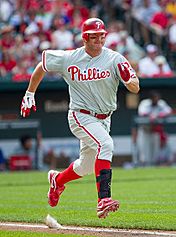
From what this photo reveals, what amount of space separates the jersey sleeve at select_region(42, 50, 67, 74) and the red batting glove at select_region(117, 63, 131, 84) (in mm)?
606

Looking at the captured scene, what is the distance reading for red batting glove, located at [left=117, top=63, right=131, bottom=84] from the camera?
25.1 ft

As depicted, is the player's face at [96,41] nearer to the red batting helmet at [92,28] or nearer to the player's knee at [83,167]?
the red batting helmet at [92,28]

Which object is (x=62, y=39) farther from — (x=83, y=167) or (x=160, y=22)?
(x=83, y=167)

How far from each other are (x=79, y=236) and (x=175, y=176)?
25.6 feet

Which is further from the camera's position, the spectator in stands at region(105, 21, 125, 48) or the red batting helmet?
the spectator in stands at region(105, 21, 125, 48)

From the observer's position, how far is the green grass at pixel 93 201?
26.3 ft

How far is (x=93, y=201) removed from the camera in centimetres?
1024

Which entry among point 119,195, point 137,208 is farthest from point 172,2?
point 137,208

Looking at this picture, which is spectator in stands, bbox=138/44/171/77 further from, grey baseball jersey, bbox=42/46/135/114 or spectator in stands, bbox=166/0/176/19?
grey baseball jersey, bbox=42/46/135/114

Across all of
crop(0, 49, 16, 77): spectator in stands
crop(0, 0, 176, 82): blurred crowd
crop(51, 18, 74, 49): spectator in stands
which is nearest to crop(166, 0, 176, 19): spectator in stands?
crop(0, 0, 176, 82): blurred crowd

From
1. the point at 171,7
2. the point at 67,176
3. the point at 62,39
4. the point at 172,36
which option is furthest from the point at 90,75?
the point at 171,7

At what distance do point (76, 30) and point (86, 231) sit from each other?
13055 mm

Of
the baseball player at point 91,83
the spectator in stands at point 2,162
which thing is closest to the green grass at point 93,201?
the baseball player at point 91,83

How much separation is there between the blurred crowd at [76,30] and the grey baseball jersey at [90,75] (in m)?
10.4
